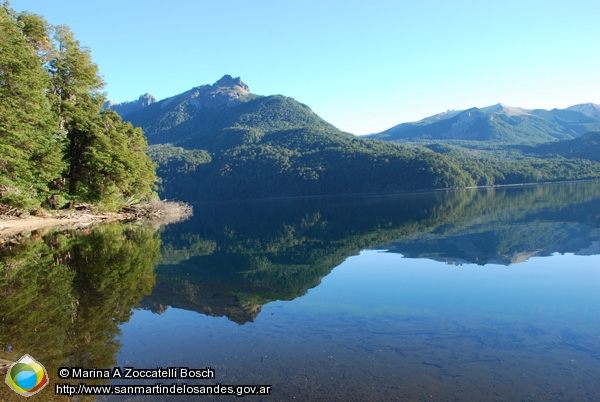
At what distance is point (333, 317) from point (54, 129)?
3750 cm

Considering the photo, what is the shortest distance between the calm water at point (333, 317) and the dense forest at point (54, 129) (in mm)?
11474

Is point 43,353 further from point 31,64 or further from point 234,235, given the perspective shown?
point 31,64

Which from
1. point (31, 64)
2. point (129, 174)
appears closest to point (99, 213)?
point (129, 174)

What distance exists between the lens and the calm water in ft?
28.7

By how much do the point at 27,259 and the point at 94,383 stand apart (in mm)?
17004

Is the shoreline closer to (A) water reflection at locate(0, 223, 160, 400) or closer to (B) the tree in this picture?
(B) the tree

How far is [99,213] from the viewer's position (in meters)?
49.1

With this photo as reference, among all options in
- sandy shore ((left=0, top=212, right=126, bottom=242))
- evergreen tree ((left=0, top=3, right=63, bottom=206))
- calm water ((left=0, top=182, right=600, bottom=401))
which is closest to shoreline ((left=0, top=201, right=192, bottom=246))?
sandy shore ((left=0, top=212, right=126, bottom=242))

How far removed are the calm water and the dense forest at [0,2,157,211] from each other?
37.6 feet

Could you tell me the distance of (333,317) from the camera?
43.8 ft

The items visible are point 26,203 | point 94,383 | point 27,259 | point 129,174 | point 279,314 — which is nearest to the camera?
point 94,383

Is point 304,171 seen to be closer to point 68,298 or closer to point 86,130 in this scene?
point 86,130

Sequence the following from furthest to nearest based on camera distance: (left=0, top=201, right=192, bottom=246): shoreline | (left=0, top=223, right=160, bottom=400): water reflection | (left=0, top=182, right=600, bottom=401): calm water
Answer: (left=0, top=201, right=192, bottom=246): shoreline
(left=0, top=223, right=160, bottom=400): water reflection
(left=0, top=182, right=600, bottom=401): calm water

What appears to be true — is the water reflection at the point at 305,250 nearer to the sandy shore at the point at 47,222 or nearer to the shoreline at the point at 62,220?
the shoreline at the point at 62,220
